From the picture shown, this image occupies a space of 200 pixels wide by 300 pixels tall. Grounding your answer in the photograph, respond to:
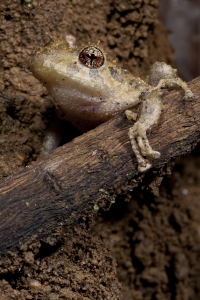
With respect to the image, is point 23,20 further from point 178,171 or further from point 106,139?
point 178,171

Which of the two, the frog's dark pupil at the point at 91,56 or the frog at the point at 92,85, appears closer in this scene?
the frog at the point at 92,85

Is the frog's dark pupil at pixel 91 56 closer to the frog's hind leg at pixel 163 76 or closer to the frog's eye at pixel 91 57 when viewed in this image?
the frog's eye at pixel 91 57

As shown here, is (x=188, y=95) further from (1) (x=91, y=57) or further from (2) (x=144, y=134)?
(1) (x=91, y=57)

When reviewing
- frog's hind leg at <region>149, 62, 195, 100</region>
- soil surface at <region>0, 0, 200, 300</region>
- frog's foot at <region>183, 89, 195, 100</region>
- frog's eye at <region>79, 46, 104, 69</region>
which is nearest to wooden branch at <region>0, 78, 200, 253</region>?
frog's foot at <region>183, 89, 195, 100</region>

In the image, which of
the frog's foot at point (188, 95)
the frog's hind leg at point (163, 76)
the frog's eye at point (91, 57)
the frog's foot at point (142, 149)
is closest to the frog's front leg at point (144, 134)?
the frog's foot at point (142, 149)

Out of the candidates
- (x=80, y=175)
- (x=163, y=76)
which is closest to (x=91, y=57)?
(x=163, y=76)

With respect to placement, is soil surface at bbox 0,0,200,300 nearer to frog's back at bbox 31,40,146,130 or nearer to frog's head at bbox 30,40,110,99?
frog's back at bbox 31,40,146,130

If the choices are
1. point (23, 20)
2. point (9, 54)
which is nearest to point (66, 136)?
point (9, 54)
